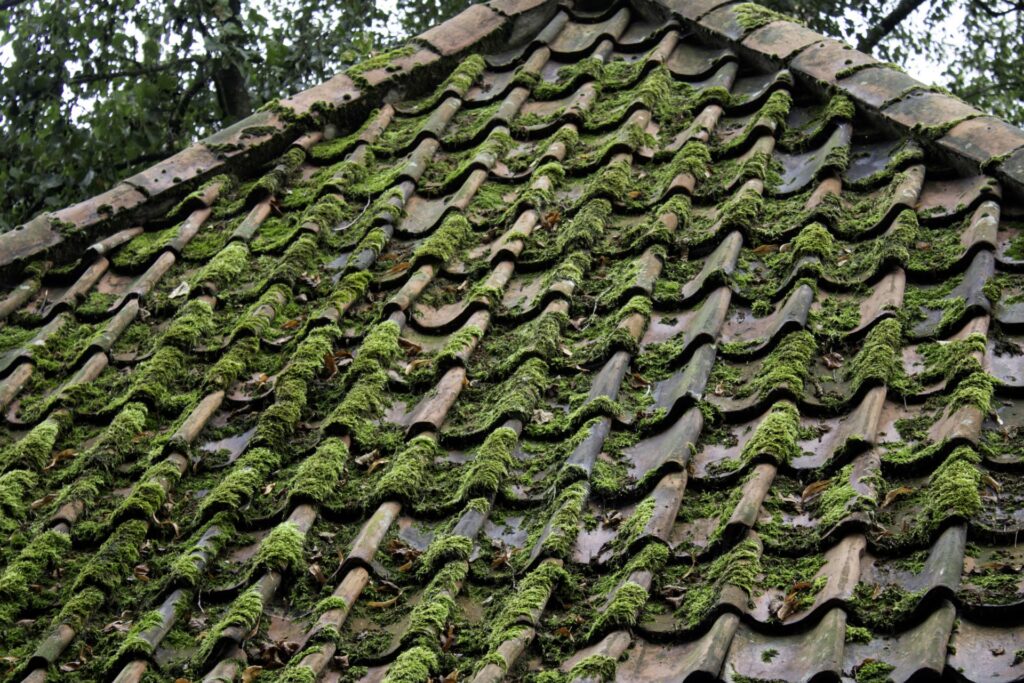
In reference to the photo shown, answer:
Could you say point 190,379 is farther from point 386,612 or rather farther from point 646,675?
point 646,675

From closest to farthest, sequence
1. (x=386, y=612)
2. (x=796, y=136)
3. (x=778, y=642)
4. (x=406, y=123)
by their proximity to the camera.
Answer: (x=778, y=642) → (x=386, y=612) → (x=796, y=136) → (x=406, y=123)

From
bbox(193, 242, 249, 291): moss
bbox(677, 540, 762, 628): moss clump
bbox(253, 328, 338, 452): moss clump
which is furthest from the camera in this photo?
bbox(193, 242, 249, 291): moss

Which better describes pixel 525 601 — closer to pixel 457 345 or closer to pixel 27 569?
pixel 457 345

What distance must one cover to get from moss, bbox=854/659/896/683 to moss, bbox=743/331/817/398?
2.87 feet

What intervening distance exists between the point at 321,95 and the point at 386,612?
292cm

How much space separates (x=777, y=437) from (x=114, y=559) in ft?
5.68

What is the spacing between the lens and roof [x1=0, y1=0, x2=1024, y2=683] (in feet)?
7.93

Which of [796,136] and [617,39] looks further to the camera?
[617,39]

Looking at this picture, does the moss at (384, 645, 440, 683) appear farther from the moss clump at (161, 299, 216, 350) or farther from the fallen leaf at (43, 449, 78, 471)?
the moss clump at (161, 299, 216, 350)

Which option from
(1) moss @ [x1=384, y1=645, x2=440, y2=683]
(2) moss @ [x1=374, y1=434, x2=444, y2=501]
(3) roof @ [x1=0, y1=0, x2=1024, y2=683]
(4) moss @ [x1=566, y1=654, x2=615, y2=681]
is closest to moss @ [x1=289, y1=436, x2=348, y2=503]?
(3) roof @ [x1=0, y1=0, x2=1024, y2=683]

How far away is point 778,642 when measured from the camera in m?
2.25

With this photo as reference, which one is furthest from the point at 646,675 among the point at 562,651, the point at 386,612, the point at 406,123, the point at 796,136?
the point at 406,123

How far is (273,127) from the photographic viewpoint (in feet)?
16.2

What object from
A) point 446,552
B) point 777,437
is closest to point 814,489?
point 777,437
